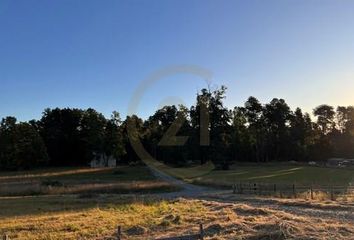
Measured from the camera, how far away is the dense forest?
12400 cm

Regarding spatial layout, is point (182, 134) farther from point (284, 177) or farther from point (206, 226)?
point (206, 226)

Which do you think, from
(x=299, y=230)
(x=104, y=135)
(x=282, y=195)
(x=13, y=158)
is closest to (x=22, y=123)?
(x=13, y=158)

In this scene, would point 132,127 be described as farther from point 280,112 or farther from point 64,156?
A: point 280,112

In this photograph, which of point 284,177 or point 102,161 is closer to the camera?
point 284,177

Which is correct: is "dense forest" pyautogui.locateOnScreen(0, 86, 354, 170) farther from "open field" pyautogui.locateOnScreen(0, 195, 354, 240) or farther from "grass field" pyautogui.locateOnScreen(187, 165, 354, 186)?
"open field" pyautogui.locateOnScreen(0, 195, 354, 240)

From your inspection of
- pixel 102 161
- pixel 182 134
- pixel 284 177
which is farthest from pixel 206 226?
pixel 102 161

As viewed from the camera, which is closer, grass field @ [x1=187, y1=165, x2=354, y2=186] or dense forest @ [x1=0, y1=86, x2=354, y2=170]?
grass field @ [x1=187, y1=165, x2=354, y2=186]

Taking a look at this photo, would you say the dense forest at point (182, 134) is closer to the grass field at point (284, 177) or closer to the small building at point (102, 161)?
the small building at point (102, 161)

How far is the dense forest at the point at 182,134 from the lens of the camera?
124000 millimetres

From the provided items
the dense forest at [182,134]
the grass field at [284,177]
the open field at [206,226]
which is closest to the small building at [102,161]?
the dense forest at [182,134]

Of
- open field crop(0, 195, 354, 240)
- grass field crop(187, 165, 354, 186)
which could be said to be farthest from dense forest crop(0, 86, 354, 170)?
open field crop(0, 195, 354, 240)

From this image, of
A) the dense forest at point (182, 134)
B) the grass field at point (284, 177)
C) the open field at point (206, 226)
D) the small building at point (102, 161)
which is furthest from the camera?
the small building at point (102, 161)

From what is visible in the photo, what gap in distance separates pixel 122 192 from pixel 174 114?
95.5m

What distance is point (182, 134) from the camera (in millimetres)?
131750
